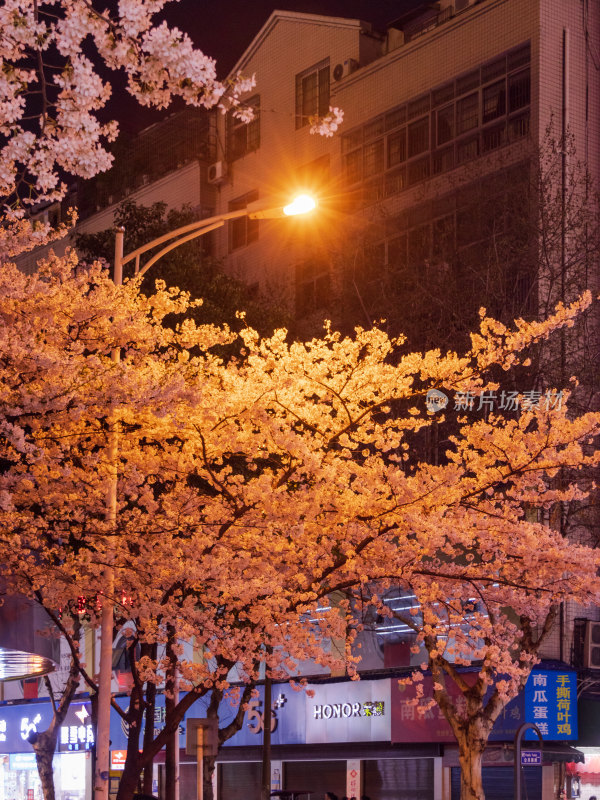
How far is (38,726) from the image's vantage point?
39.0 metres

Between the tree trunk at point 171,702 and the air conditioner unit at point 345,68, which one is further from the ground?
the air conditioner unit at point 345,68

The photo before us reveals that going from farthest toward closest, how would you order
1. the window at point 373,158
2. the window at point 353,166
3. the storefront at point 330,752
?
the window at point 353,166 → the window at point 373,158 → the storefront at point 330,752

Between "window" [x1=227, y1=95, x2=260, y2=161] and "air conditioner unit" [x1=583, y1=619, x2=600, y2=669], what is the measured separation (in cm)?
Answer: 2111

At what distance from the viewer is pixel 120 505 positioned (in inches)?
574

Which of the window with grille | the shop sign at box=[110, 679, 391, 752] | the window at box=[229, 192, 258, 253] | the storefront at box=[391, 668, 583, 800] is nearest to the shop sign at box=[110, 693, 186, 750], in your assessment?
the shop sign at box=[110, 679, 391, 752]

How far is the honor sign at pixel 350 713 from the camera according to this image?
92.2 ft

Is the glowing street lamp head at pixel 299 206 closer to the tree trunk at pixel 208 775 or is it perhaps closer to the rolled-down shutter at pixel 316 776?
the tree trunk at pixel 208 775

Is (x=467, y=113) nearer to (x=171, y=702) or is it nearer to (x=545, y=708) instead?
(x=545, y=708)

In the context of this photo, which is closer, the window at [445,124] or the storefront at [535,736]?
the storefront at [535,736]

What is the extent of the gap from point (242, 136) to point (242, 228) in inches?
137

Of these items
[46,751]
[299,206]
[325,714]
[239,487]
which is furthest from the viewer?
[325,714]

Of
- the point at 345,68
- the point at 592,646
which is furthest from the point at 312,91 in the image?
the point at 592,646

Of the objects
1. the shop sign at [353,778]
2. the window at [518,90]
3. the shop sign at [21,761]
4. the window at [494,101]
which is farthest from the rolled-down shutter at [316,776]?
the window at [518,90]

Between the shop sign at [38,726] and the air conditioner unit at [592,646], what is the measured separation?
17.3 m
